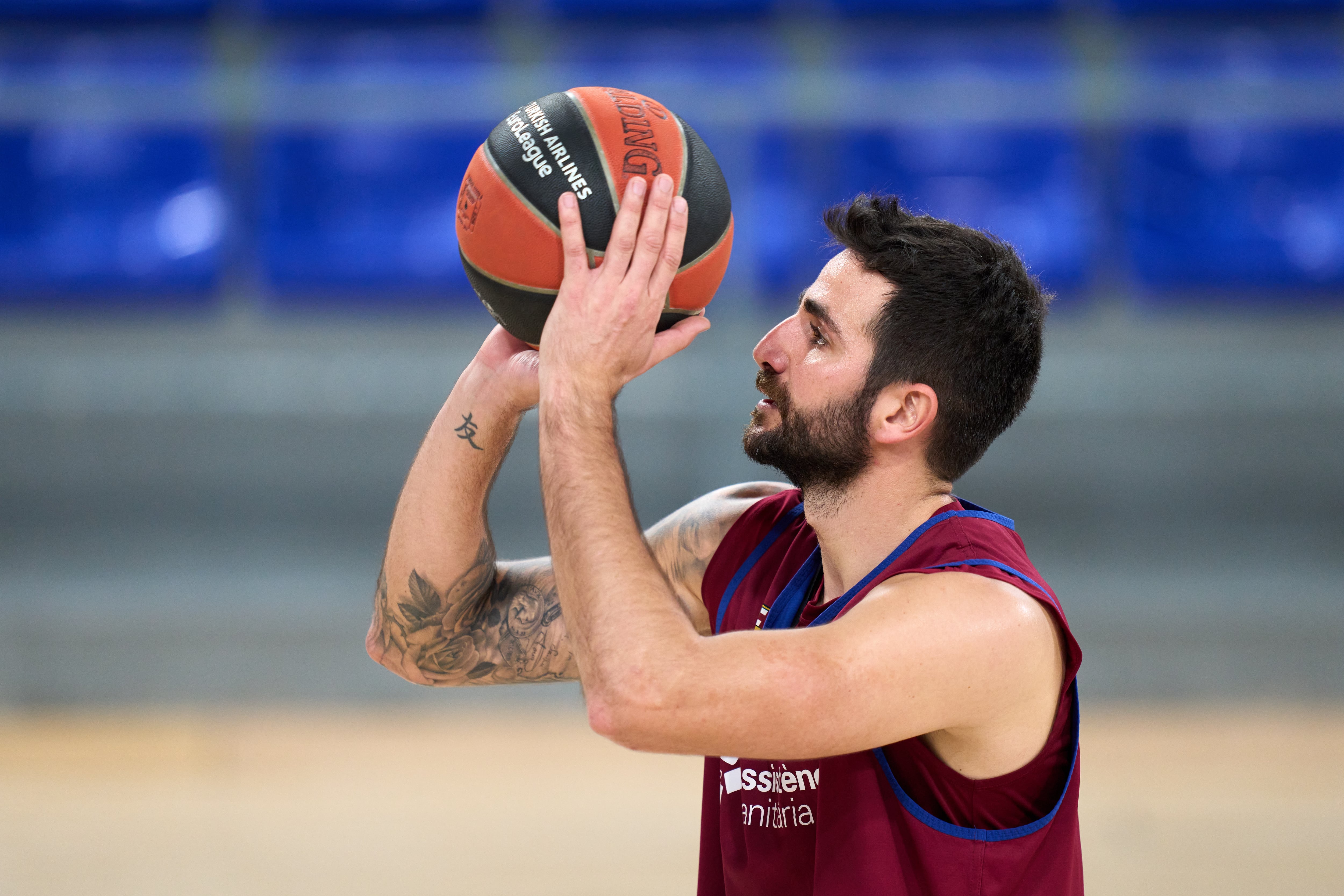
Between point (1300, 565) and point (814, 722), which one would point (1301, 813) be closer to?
point (1300, 565)

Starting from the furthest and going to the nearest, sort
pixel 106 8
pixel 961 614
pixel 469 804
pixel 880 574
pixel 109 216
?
pixel 106 8 → pixel 109 216 → pixel 469 804 → pixel 880 574 → pixel 961 614

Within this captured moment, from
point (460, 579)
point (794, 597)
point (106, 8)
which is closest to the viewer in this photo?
→ point (794, 597)

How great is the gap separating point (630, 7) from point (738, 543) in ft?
21.7

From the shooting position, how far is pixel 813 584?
218 centimetres

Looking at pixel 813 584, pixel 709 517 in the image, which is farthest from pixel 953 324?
pixel 709 517

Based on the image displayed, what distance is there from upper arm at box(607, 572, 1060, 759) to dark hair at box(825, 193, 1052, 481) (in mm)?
389

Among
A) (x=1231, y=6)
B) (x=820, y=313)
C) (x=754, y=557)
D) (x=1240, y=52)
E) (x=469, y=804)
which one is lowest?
(x=469, y=804)

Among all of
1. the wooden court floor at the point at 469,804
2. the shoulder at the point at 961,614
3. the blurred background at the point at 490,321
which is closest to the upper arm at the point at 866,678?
the shoulder at the point at 961,614

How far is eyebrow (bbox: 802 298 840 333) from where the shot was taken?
6.81 ft

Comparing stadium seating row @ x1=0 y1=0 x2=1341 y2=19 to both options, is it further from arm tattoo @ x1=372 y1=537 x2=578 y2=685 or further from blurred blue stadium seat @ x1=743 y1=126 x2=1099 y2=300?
arm tattoo @ x1=372 y1=537 x2=578 y2=685

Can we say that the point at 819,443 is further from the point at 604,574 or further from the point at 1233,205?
the point at 1233,205

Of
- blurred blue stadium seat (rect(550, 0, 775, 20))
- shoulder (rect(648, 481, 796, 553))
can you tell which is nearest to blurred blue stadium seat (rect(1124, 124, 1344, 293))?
blurred blue stadium seat (rect(550, 0, 775, 20))

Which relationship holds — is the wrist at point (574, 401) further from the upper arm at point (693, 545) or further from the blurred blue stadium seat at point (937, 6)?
the blurred blue stadium seat at point (937, 6)

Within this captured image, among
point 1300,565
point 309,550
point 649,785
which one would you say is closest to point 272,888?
point 649,785
